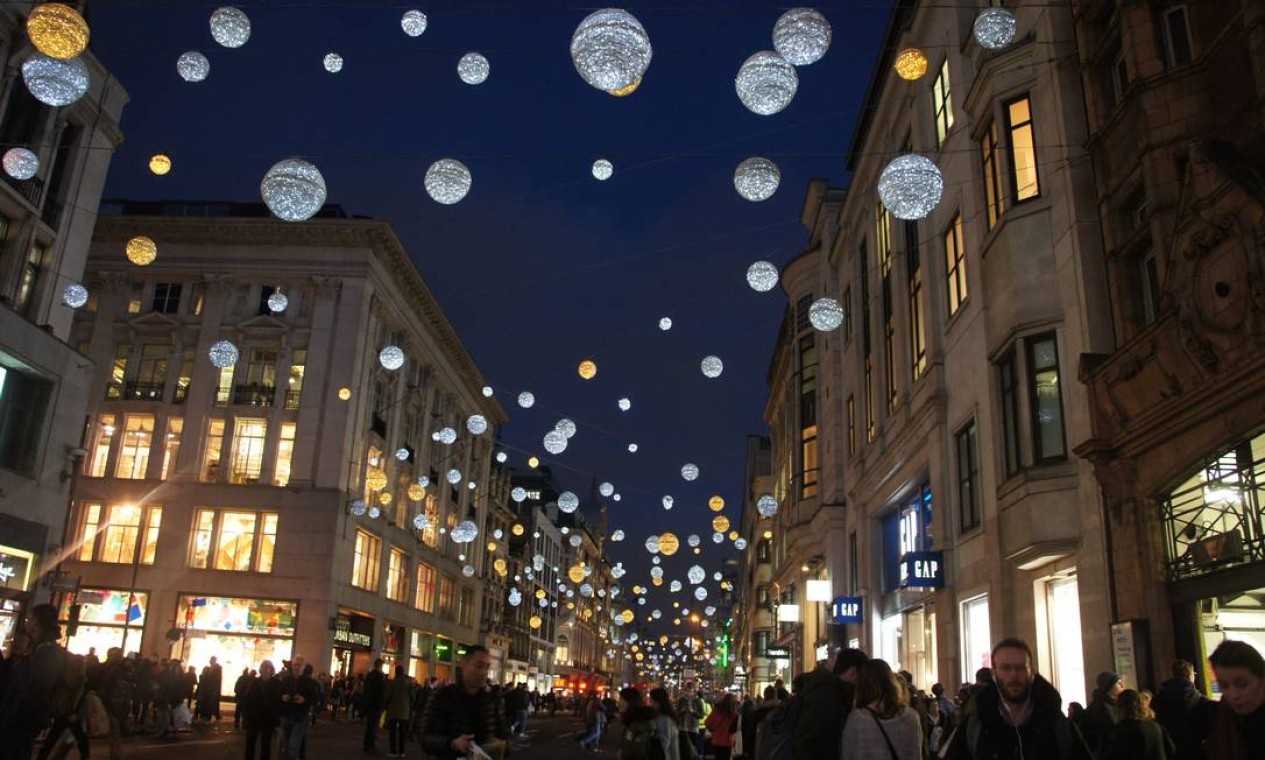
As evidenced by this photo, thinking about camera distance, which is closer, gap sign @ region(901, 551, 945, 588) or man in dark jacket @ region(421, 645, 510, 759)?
man in dark jacket @ region(421, 645, 510, 759)

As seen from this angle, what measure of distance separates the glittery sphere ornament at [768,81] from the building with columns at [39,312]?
18.8 meters

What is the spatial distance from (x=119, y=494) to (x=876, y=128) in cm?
3295

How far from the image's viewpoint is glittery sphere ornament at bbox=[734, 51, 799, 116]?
11656 millimetres

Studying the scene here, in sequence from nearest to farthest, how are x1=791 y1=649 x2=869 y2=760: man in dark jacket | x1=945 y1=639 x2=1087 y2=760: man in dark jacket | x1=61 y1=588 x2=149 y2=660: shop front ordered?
x1=945 y1=639 x2=1087 y2=760: man in dark jacket
x1=791 y1=649 x2=869 y2=760: man in dark jacket
x1=61 y1=588 x2=149 y2=660: shop front

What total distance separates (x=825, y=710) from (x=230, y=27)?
38.7ft

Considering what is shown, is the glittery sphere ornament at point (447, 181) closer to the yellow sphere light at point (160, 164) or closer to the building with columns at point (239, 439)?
the yellow sphere light at point (160, 164)

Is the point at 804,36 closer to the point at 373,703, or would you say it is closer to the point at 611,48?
the point at 611,48

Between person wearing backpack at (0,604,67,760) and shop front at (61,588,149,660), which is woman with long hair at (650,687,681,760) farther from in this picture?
shop front at (61,588,149,660)

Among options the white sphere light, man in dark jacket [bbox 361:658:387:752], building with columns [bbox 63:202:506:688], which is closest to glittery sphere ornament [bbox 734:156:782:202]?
the white sphere light

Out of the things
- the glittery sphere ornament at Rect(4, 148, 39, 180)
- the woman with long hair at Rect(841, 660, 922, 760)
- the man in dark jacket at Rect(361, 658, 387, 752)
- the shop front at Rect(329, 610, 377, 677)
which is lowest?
the man in dark jacket at Rect(361, 658, 387, 752)

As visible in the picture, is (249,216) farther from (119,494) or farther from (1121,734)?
(1121,734)

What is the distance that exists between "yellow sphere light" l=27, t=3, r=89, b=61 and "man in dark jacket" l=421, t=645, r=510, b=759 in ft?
31.6

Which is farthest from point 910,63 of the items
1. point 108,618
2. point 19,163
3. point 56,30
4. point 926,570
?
point 108,618

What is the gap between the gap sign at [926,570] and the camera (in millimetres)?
18984
